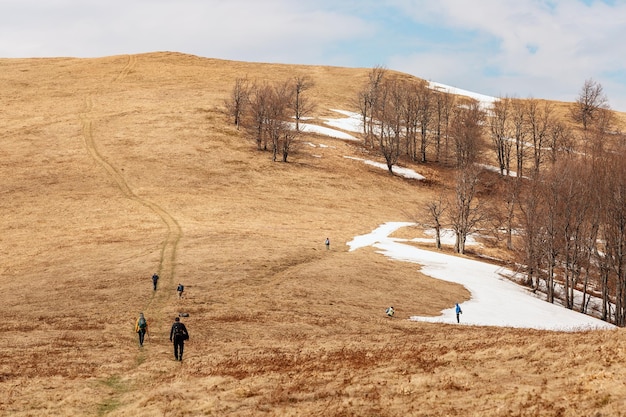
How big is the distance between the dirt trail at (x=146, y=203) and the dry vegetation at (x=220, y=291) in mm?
365

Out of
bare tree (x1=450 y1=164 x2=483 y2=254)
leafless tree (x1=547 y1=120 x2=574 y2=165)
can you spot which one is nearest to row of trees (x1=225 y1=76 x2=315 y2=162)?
bare tree (x1=450 y1=164 x2=483 y2=254)

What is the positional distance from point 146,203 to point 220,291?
34646mm

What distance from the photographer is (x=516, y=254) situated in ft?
235

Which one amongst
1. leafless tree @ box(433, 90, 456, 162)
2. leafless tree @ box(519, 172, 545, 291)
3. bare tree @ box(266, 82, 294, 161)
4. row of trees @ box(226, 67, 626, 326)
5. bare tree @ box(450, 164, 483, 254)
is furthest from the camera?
leafless tree @ box(433, 90, 456, 162)

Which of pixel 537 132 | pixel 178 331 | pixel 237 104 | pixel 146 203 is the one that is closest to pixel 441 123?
pixel 537 132

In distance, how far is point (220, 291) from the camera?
41.5 m

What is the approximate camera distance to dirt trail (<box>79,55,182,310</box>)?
46.3 m

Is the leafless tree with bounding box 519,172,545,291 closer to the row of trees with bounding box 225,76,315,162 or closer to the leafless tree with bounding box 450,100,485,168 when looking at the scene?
the leafless tree with bounding box 450,100,485,168

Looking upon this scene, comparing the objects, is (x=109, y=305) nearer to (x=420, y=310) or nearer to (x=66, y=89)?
(x=420, y=310)

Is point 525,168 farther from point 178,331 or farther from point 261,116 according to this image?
point 178,331

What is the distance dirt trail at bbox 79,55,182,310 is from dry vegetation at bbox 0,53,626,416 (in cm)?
36

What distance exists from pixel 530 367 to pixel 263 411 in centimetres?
879

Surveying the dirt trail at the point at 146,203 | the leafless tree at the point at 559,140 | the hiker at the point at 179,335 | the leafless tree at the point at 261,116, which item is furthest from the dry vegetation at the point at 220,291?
the leafless tree at the point at 559,140

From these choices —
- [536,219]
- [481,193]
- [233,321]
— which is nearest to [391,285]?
[233,321]
